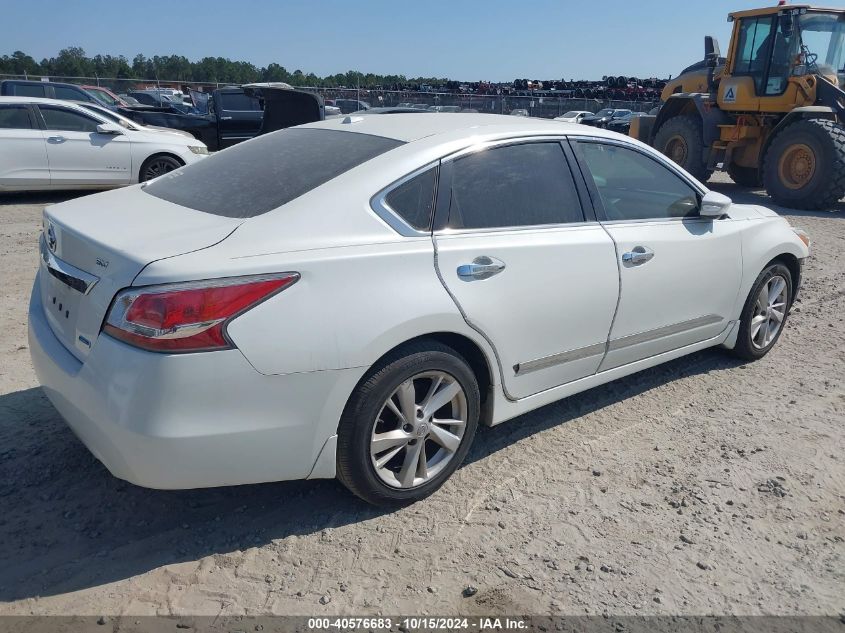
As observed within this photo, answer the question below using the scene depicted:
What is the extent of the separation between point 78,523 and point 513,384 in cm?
200

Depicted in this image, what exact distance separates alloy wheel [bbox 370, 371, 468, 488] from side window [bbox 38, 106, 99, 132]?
915 centimetres

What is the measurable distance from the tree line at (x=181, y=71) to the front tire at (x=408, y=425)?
46.1 meters

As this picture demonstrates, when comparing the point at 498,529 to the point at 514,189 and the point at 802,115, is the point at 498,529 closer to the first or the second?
the point at 514,189

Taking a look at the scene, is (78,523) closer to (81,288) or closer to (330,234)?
(81,288)

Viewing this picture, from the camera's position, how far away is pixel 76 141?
33.2 feet

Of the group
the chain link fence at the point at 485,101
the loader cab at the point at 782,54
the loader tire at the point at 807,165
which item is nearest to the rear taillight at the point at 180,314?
the loader tire at the point at 807,165

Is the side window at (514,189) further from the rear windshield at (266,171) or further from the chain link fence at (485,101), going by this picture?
the chain link fence at (485,101)

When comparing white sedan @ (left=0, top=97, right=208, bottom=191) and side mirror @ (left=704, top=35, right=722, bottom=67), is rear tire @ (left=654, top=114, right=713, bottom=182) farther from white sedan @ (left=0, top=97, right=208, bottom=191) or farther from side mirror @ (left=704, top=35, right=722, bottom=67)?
white sedan @ (left=0, top=97, right=208, bottom=191)

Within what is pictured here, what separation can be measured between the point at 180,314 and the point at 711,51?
15.2 m

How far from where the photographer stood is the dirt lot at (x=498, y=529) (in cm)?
262

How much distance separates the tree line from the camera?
49.3 m

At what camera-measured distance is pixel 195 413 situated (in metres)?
2.48

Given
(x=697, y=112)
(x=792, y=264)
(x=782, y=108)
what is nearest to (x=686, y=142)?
(x=697, y=112)

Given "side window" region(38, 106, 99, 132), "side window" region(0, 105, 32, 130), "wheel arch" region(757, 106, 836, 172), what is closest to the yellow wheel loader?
"wheel arch" region(757, 106, 836, 172)
